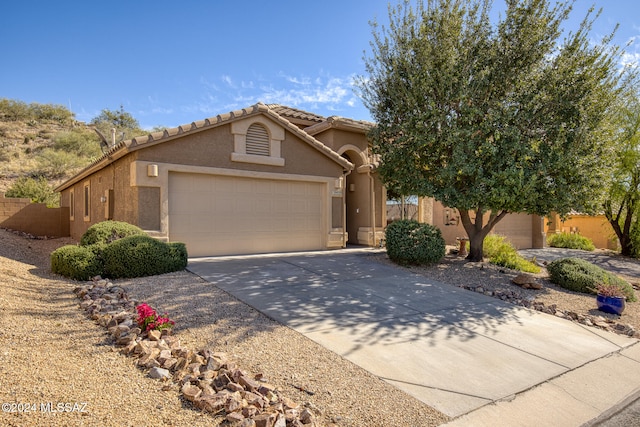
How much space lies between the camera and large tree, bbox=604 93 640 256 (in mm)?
15234

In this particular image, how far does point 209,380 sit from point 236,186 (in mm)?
8498

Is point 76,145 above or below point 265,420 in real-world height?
above

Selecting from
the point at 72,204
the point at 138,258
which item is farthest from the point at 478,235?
the point at 72,204

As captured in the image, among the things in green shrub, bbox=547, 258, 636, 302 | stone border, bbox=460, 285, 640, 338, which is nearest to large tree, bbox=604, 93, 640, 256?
green shrub, bbox=547, 258, 636, 302

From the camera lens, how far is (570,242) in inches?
769

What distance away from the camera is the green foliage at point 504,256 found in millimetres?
11547

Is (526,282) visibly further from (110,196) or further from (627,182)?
(110,196)

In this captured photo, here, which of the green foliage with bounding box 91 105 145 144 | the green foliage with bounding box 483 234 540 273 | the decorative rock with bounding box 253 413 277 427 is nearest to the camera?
the decorative rock with bounding box 253 413 277 427

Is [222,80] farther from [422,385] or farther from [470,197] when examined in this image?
[422,385]

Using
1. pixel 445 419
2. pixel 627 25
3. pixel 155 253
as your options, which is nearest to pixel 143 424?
pixel 445 419

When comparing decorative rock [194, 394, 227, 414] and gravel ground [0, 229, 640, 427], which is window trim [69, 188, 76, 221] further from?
decorative rock [194, 394, 227, 414]

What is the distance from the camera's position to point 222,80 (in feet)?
59.1

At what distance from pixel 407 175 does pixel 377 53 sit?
12.8ft

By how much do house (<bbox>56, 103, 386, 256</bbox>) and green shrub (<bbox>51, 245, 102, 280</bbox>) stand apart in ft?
6.84
